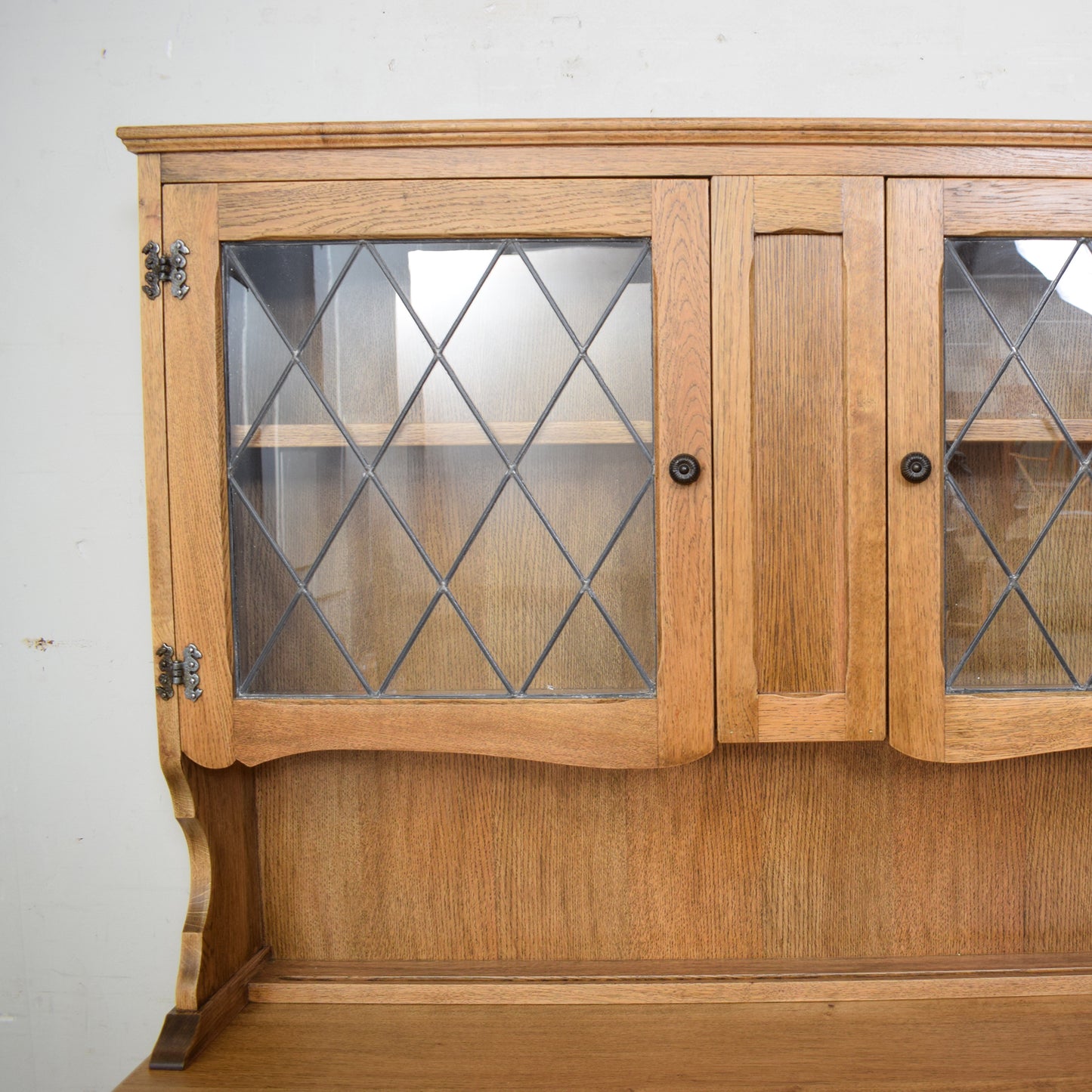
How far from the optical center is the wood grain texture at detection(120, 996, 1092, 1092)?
2.80 feet

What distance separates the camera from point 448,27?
1091 millimetres

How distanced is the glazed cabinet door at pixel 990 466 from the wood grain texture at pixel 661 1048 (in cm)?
34

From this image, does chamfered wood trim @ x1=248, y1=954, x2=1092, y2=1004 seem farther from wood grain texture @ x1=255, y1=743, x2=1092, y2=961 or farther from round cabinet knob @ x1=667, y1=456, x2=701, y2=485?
round cabinet knob @ x1=667, y1=456, x2=701, y2=485

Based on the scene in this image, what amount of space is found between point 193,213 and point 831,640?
0.78 meters

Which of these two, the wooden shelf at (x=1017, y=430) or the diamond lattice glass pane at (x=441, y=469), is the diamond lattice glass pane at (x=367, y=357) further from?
the wooden shelf at (x=1017, y=430)

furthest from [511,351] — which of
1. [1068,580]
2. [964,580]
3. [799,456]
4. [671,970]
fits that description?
[671,970]

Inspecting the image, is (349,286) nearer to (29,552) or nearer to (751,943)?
(29,552)

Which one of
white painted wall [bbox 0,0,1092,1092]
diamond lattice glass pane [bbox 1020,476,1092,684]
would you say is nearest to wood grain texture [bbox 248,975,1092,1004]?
white painted wall [bbox 0,0,1092,1092]

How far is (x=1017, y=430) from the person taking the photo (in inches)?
33.9

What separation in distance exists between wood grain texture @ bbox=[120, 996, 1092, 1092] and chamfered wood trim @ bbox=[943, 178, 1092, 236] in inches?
34.2

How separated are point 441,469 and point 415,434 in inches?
1.8

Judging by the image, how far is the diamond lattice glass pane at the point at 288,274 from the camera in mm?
856

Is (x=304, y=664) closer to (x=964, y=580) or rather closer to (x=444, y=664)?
(x=444, y=664)

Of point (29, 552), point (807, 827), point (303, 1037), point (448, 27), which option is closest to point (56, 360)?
point (29, 552)
